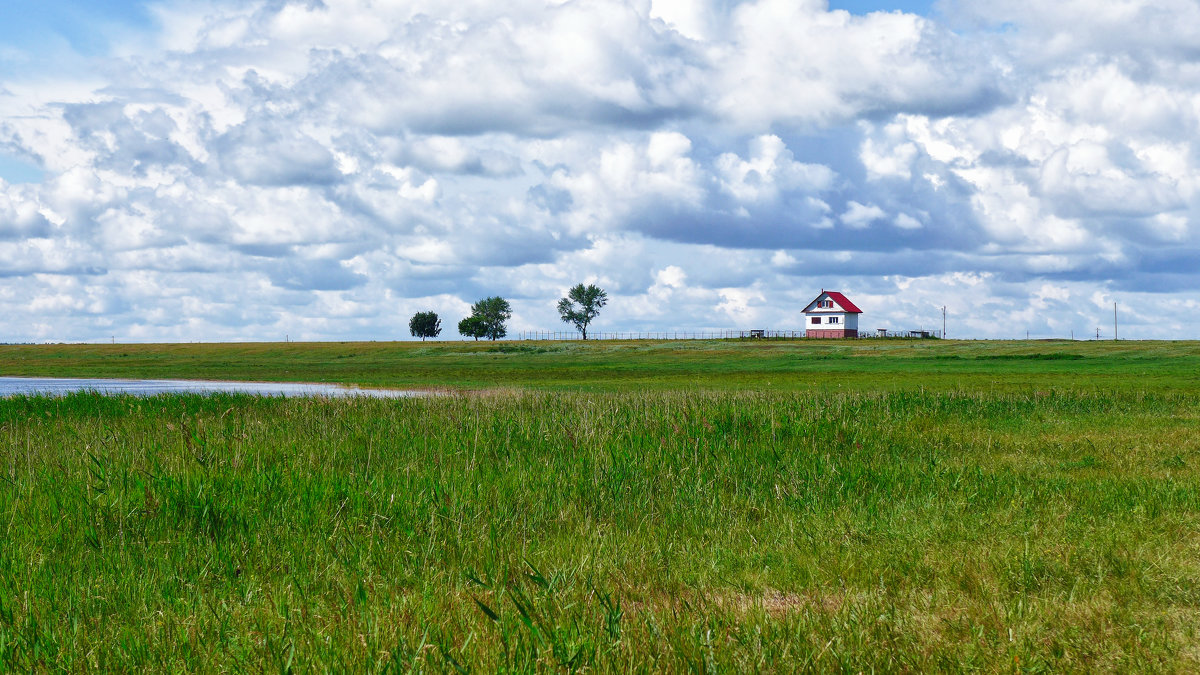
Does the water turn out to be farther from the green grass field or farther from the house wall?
the house wall

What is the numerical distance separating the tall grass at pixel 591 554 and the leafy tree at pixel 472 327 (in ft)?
494

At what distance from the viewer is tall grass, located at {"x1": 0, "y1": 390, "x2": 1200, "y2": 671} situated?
206 inches

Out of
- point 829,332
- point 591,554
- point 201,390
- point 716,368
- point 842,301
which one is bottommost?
point 591,554

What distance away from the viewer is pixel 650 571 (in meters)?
7.15

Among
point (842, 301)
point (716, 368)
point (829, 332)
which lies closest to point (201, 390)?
point (716, 368)

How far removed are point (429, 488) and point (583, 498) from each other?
174 centimetres

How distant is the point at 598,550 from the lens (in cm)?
760

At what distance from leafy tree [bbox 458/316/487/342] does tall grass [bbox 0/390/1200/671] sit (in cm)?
15056

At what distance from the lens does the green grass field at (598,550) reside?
522 cm

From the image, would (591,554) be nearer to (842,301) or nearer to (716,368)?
(716,368)

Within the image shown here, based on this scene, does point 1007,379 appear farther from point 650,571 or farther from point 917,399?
point 650,571

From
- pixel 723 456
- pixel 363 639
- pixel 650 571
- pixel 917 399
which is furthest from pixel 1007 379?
pixel 363 639

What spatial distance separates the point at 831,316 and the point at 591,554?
137 meters

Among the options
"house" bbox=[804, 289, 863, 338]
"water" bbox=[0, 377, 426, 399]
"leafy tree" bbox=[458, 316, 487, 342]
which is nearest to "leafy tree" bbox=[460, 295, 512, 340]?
"leafy tree" bbox=[458, 316, 487, 342]
